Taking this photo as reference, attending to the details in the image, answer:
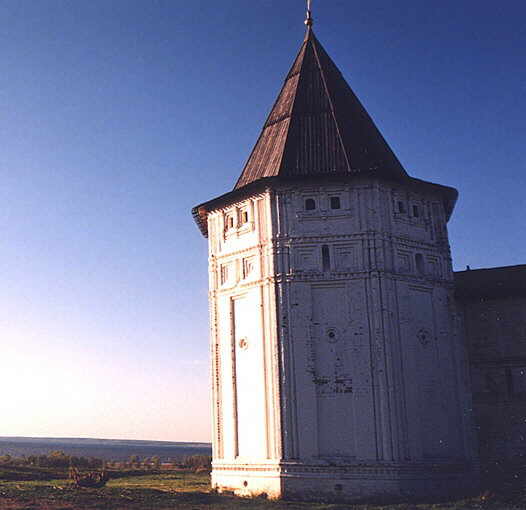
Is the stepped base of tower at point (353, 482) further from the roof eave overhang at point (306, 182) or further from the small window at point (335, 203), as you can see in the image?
the roof eave overhang at point (306, 182)

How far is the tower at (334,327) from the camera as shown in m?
21.9

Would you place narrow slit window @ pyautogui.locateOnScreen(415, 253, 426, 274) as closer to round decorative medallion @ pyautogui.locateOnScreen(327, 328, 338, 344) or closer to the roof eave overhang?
the roof eave overhang

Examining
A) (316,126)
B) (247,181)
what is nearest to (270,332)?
(247,181)

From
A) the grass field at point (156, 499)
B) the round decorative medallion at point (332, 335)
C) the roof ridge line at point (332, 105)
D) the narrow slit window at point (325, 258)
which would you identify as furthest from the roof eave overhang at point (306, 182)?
the grass field at point (156, 499)

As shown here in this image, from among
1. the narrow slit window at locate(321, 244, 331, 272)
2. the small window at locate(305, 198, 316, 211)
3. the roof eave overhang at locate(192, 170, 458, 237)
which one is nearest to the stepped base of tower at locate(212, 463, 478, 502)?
the narrow slit window at locate(321, 244, 331, 272)

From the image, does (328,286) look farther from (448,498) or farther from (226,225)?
(448,498)

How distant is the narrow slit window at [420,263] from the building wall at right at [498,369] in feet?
7.71

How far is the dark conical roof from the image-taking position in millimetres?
24500

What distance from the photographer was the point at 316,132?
25531mm

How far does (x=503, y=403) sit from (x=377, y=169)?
915 cm

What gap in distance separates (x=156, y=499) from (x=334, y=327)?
7501mm

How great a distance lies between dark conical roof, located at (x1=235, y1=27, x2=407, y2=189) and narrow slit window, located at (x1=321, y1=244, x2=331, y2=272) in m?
2.50

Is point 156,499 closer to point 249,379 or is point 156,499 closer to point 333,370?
point 249,379

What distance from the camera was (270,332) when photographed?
23109 mm
